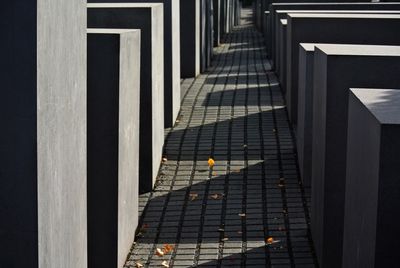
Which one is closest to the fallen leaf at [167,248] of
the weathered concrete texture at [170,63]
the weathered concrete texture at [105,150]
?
the weathered concrete texture at [105,150]

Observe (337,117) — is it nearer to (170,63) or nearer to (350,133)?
(350,133)

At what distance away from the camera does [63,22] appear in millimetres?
4898

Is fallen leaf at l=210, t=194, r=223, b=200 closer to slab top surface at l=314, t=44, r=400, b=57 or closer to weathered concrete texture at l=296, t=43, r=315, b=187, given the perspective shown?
weathered concrete texture at l=296, t=43, r=315, b=187

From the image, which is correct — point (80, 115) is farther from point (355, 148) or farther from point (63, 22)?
point (355, 148)

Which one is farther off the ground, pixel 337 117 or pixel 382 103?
pixel 382 103

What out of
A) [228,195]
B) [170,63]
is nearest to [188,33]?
[170,63]

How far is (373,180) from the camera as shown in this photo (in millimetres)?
4367

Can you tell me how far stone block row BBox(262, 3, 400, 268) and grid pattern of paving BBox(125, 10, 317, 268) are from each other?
0.33 m

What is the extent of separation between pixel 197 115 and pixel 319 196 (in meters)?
6.01

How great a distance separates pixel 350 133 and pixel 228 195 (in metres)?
3.86

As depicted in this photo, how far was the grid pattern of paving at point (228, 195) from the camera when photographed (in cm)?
760
